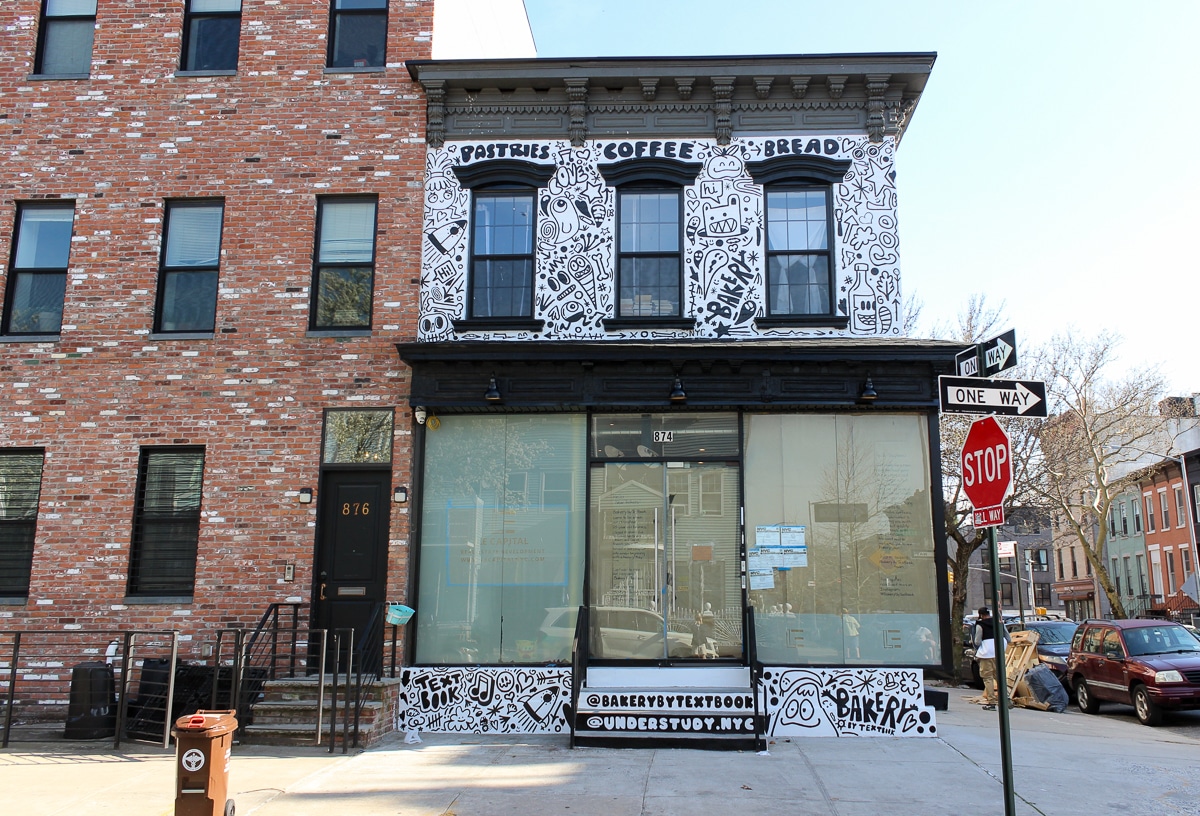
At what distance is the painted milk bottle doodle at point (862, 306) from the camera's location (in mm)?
11672

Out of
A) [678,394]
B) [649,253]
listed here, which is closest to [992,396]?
[678,394]

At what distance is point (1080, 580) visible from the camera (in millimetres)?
60594

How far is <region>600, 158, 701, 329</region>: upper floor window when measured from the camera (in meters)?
12.0

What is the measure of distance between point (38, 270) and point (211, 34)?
4.10 metres

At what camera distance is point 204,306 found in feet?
40.1

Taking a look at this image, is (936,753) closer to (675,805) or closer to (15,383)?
(675,805)

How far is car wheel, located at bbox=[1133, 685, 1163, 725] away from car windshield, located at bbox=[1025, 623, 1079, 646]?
550cm

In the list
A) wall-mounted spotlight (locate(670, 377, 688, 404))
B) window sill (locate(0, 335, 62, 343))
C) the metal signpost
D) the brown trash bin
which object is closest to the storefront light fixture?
wall-mounted spotlight (locate(670, 377, 688, 404))

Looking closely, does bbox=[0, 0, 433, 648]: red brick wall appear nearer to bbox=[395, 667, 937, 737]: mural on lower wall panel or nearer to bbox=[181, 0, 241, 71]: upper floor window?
bbox=[181, 0, 241, 71]: upper floor window

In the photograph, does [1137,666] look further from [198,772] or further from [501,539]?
[198,772]

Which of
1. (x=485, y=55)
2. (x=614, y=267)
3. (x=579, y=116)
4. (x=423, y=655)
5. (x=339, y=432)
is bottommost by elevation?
(x=423, y=655)

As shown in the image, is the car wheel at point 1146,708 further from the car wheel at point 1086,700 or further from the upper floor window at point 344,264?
the upper floor window at point 344,264

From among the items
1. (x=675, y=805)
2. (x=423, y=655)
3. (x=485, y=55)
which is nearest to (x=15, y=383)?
(x=423, y=655)

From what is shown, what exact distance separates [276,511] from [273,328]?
239 cm
